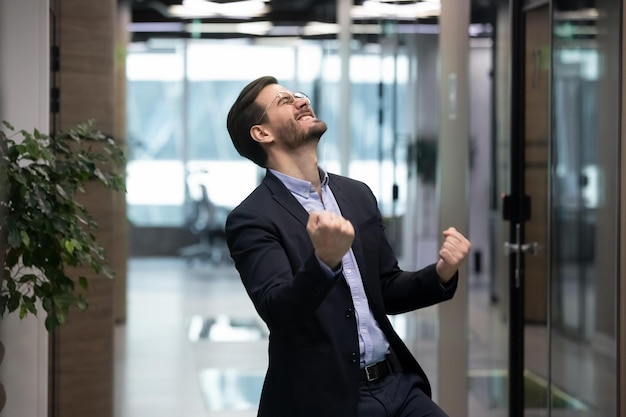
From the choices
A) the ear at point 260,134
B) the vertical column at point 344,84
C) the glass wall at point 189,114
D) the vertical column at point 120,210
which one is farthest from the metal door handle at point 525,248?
the glass wall at point 189,114

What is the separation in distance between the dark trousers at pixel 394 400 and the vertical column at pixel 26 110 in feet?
7.43

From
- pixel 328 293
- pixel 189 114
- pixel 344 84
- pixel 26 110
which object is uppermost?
pixel 189 114

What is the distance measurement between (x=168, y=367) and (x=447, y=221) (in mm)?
3665

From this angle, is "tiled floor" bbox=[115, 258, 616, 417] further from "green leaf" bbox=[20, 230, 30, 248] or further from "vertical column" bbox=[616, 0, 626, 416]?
"green leaf" bbox=[20, 230, 30, 248]

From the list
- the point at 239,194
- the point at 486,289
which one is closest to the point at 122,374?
the point at 486,289

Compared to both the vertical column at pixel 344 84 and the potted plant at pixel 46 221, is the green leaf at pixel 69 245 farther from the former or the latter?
the vertical column at pixel 344 84

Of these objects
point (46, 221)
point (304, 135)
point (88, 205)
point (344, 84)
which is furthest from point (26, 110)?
point (344, 84)

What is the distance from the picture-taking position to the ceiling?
39.9ft

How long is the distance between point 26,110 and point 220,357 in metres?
3.93

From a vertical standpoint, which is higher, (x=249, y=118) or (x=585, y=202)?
(x=249, y=118)

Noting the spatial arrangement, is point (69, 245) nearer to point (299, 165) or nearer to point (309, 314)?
point (299, 165)

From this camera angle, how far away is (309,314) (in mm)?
2324

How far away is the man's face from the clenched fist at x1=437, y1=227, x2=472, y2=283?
17.3 inches

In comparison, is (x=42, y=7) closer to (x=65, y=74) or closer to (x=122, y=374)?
(x=65, y=74)
